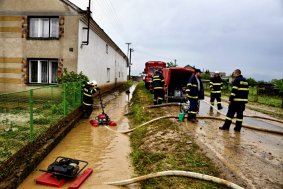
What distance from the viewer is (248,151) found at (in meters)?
7.14

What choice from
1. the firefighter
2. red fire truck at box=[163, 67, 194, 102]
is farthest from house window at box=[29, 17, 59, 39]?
red fire truck at box=[163, 67, 194, 102]

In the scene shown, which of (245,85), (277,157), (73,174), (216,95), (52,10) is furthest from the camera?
(52,10)

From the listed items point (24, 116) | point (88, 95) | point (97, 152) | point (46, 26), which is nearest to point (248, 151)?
point (97, 152)

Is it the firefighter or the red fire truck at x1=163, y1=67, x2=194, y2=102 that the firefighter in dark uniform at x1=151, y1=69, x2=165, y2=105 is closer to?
the red fire truck at x1=163, y1=67, x2=194, y2=102

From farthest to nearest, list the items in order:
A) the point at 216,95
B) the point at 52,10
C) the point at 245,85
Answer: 1. the point at 52,10
2. the point at 216,95
3. the point at 245,85

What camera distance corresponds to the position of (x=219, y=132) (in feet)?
30.0

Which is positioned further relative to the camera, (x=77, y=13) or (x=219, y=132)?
(x=77, y=13)

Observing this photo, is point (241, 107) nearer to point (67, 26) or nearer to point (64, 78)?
point (64, 78)

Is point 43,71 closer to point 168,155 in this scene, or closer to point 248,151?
point 168,155

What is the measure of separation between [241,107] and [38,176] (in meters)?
6.43

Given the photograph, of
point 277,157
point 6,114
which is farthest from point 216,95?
point 6,114

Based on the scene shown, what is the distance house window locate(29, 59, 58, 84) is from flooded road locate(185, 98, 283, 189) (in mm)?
9581

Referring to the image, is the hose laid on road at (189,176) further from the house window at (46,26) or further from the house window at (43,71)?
the house window at (46,26)

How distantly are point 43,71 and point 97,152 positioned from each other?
9.72 meters
